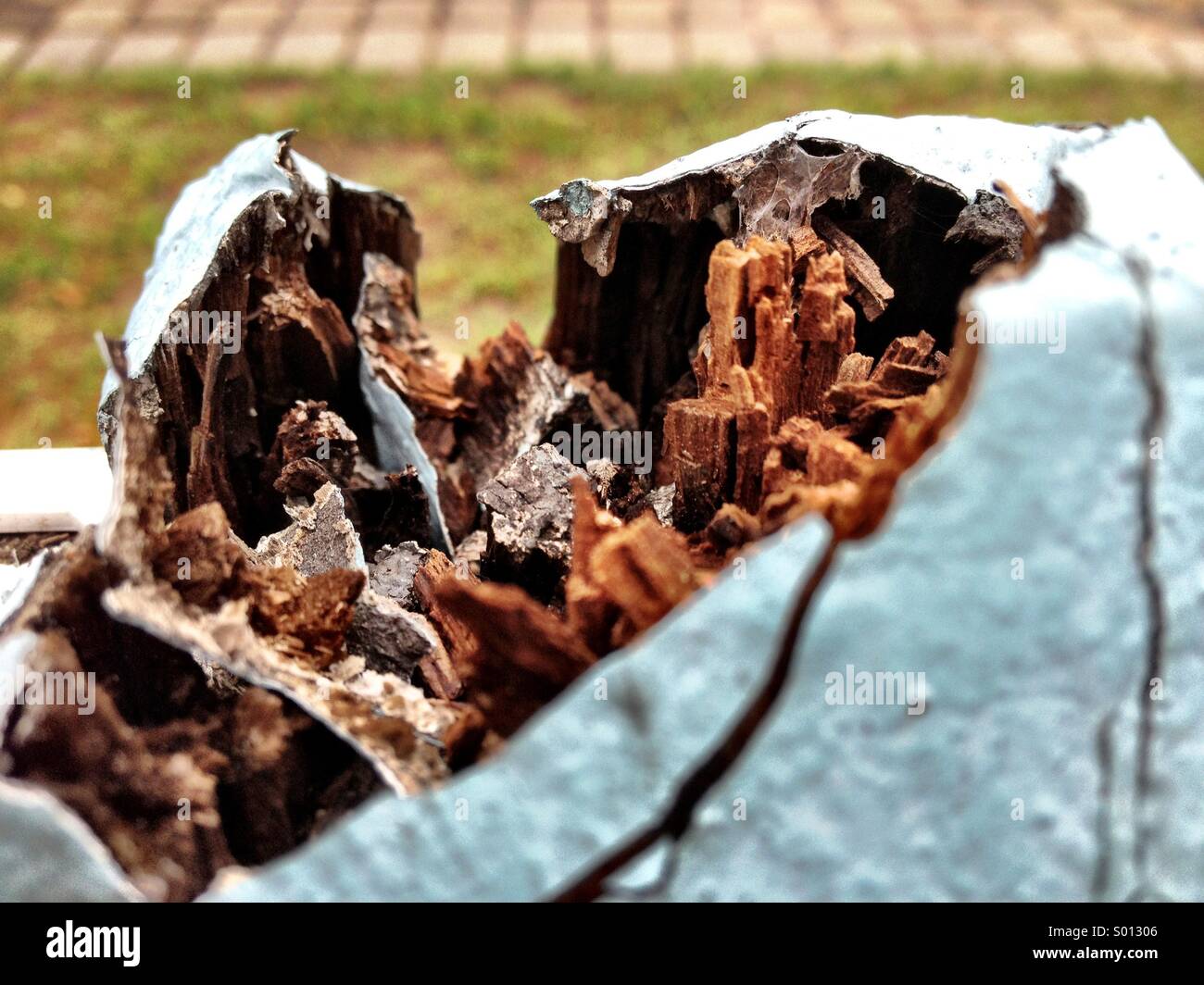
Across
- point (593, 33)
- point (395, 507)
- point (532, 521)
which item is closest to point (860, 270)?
point (532, 521)

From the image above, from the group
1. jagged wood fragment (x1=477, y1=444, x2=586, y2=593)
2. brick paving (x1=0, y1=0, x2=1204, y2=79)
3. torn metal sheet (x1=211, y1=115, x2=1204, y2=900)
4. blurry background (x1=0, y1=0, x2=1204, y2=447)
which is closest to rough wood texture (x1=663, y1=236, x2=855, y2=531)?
jagged wood fragment (x1=477, y1=444, x2=586, y2=593)

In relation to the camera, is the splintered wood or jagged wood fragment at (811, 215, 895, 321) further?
jagged wood fragment at (811, 215, 895, 321)

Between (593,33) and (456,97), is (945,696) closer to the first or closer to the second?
(456,97)

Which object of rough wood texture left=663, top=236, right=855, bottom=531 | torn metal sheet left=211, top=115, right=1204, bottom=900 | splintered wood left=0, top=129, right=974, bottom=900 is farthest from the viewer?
rough wood texture left=663, top=236, right=855, bottom=531

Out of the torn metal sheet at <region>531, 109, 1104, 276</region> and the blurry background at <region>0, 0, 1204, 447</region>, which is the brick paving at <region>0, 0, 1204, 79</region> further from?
the torn metal sheet at <region>531, 109, 1104, 276</region>

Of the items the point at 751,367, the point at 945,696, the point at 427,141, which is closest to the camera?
the point at 945,696

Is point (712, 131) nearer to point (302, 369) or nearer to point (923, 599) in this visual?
point (302, 369)

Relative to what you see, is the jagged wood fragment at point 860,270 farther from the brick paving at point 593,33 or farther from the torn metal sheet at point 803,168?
the brick paving at point 593,33
